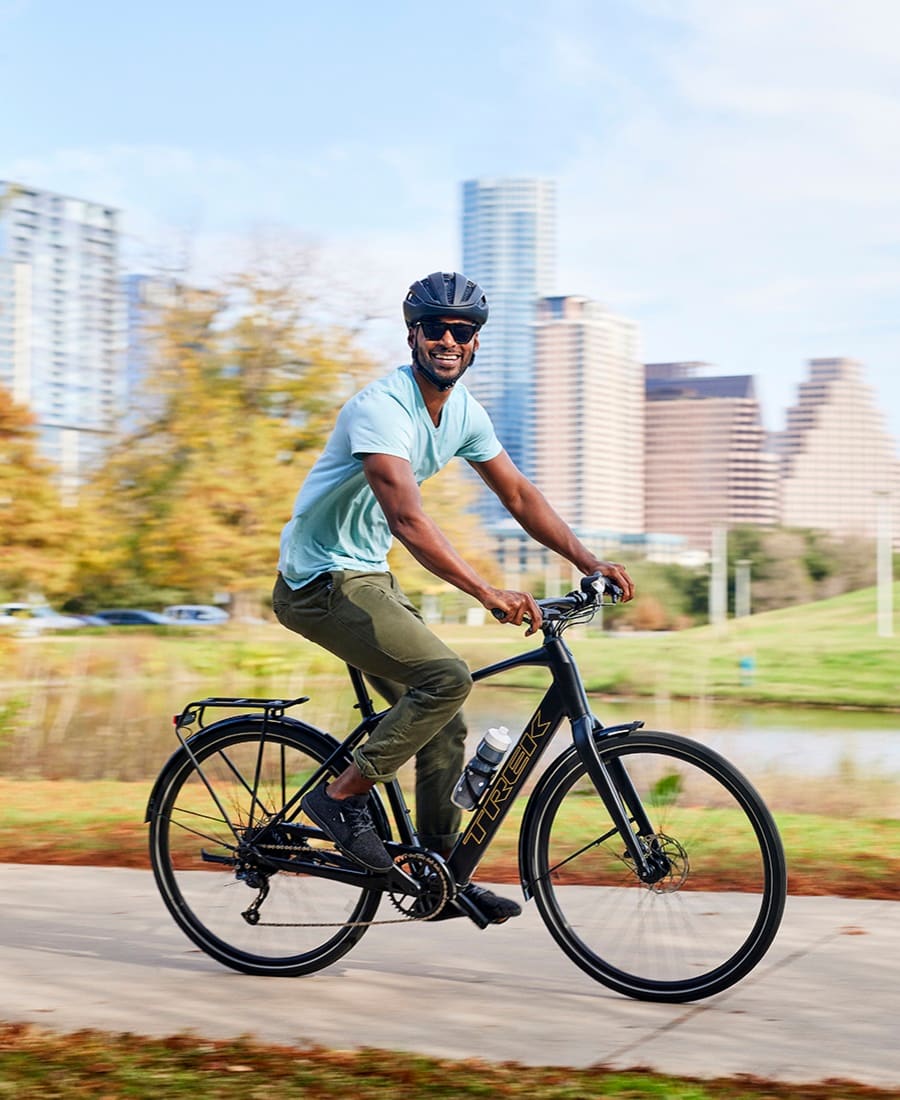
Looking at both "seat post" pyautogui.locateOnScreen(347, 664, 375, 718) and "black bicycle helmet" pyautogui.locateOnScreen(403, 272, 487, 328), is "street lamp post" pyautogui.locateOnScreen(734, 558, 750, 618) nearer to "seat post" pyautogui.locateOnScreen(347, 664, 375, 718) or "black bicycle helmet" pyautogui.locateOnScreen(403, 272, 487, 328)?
"seat post" pyautogui.locateOnScreen(347, 664, 375, 718)

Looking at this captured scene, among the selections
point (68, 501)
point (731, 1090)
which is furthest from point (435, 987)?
point (68, 501)

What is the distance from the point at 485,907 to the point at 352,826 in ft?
1.45

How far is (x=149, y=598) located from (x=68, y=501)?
2.41m

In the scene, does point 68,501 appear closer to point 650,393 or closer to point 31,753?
point 31,753

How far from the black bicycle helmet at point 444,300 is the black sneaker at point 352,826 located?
1.38m

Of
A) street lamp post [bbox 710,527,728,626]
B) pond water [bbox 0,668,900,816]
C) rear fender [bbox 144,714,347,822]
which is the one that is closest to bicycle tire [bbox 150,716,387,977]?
rear fender [bbox 144,714,347,822]

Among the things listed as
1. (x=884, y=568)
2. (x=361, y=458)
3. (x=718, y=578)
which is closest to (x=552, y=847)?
(x=361, y=458)

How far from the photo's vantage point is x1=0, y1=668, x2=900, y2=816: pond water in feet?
43.8

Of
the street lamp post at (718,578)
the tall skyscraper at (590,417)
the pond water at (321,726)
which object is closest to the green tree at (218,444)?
the pond water at (321,726)

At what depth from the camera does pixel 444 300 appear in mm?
4328

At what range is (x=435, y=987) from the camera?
14.6 feet

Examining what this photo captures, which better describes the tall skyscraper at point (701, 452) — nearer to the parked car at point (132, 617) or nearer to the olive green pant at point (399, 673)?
the parked car at point (132, 617)

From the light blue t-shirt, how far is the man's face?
0.08m

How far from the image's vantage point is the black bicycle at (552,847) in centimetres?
424
